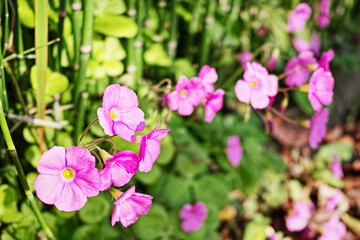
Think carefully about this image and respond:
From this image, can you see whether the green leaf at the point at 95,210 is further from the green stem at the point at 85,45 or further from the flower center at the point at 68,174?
the flower center at the point at 68,174

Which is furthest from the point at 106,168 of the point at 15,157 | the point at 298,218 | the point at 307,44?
the point at 307,44

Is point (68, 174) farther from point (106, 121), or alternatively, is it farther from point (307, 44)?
point (307, 44)

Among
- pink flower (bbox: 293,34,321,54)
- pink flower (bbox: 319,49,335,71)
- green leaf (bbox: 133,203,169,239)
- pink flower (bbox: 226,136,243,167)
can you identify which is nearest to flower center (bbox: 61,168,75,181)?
green leaf (bbox: 133,203,169,239)

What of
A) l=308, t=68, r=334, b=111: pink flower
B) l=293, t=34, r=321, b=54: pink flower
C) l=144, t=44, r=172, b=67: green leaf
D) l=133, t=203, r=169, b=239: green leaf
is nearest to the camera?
l=308, t=68, r=334, b=111: pink flower

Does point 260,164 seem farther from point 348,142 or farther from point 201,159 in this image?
point 348,142

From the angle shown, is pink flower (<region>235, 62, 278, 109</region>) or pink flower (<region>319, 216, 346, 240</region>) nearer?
pink flower (<region>235, 62, 278, 109</region>)

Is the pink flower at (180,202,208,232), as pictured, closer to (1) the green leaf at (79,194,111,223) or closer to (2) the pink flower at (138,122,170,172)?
(1) the green leaf at (79,194,111,223)

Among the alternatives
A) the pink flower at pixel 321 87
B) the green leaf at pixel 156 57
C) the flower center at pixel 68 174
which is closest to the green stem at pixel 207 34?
the green leaf at pixel 156 57
